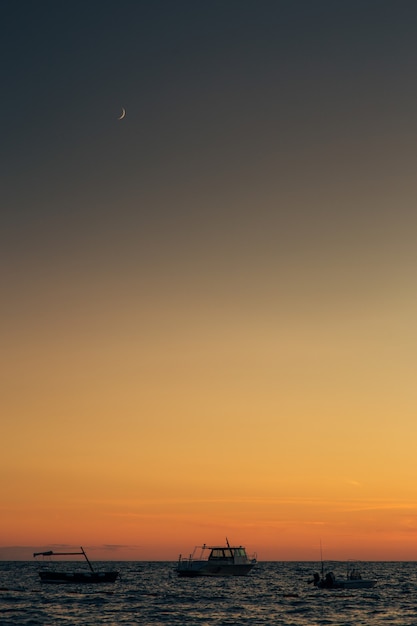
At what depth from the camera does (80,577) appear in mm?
129125

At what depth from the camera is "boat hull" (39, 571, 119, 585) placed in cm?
12794

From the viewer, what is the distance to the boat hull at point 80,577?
128 meters

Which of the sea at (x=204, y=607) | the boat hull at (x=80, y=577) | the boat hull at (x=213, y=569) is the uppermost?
the boat hull at (x=213, y=569)

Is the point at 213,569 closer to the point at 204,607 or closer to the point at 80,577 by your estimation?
the point at 80,577

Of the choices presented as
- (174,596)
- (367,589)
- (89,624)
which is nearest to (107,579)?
(174,596)

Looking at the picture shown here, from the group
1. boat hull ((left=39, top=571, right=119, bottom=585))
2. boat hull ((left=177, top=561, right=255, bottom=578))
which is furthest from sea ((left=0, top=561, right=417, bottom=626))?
boat hull ((left=177, top=561, right=255, bottom=578))

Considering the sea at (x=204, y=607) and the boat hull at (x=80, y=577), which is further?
the boat hull at (x=80, y=577)

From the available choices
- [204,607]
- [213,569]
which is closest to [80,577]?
[213,569]

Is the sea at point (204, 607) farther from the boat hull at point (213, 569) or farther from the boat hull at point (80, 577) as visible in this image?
the boat hull at point (213, 569)

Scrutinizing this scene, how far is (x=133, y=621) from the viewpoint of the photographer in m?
80.0

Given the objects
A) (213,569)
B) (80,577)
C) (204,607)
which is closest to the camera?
(204,607)

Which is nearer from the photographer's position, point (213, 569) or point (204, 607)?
point (204, 607)

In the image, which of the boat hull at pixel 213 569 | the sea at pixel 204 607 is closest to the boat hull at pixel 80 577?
the sea at pixel 204 607

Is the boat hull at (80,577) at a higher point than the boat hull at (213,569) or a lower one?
lower
